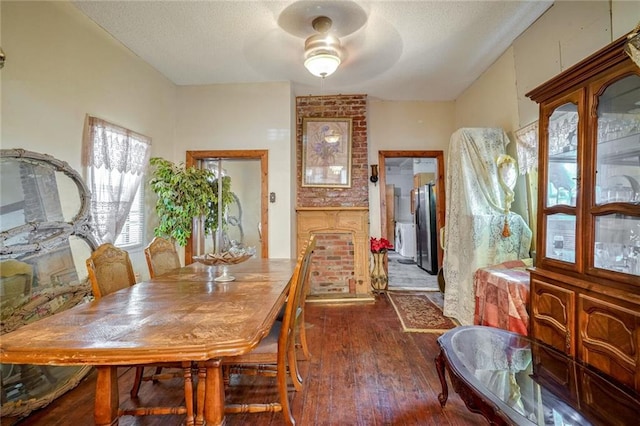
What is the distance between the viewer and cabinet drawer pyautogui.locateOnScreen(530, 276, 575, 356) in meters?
1.54

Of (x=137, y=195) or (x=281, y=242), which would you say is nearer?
(x=137, y=195)

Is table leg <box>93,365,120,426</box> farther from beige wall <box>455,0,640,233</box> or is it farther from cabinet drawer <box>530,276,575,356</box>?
beige wall <box>455,0,640,233</box>

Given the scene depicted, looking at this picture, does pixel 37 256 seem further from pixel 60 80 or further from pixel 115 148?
pixel 60 80

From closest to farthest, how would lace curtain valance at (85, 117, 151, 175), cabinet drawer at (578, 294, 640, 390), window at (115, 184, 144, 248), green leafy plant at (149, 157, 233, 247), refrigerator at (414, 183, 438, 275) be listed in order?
cabinet drawer at (578, 294, 640, 390), lace curtain valance at (85, 117, 151, 175), window at (115, 184, 144, 248), green leafy plant at (149, 157, 233, 247), refrigerator at (414, 183, 438, 275)

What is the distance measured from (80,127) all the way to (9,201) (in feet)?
2.90

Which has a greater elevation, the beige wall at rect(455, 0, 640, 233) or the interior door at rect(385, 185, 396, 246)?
the beige wall at rect(455, 0, 640, 233)

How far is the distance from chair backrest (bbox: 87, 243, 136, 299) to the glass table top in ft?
6.63

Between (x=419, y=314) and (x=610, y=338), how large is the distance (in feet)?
7.19

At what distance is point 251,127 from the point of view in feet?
12.6

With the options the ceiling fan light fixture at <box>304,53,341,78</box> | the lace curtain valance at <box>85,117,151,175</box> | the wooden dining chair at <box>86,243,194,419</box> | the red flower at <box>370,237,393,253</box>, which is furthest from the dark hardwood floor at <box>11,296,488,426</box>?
the ceiling fan light fixture at <box>304,53,341,78</box>

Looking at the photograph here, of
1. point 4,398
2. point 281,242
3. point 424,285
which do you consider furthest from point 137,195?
point 424,285

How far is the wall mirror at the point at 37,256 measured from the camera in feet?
5.77

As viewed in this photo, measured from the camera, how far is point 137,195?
3.17 meters

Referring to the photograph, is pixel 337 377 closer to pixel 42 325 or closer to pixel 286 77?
pixel 42 325
